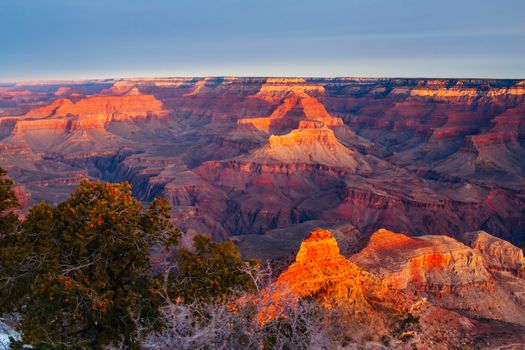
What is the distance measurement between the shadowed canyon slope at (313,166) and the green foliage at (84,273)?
148ft

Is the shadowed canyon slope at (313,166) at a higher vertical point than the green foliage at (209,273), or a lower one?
lower

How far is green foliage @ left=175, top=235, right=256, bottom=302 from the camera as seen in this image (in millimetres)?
17672

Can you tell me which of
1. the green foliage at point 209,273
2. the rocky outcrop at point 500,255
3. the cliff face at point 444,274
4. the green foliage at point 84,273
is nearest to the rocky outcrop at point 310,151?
the rocky outcrop at point 500,255

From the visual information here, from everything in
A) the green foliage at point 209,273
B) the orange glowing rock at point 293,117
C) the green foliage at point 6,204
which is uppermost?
the green foliage at point 6,204

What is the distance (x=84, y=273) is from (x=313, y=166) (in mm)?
102743

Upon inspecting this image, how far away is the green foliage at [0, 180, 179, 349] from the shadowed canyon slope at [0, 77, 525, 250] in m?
45.2

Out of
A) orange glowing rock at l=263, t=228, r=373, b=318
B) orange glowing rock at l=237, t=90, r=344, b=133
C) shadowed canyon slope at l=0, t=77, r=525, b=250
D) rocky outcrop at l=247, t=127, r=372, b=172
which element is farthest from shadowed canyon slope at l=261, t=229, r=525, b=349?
orange glowing rock at l=237, t=90, r=344, b=133

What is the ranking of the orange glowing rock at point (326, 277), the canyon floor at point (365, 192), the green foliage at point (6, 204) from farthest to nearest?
the canyon floor at point (365, 192)
the orange glowing rock at point (326, 277)
the green foliage at point (6, 204)

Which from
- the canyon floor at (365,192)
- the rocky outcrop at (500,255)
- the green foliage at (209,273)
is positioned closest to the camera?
the green foliage at (209,273)

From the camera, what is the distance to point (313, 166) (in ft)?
386

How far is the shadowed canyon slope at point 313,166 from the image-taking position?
9162 cm

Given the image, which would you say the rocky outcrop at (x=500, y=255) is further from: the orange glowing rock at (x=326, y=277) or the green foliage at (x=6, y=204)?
the green foliage at (x=6, y=204)

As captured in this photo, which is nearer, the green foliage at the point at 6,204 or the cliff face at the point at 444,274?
the green foliage at the point at 6,204

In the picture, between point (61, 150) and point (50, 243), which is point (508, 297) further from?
point (61, 150)
